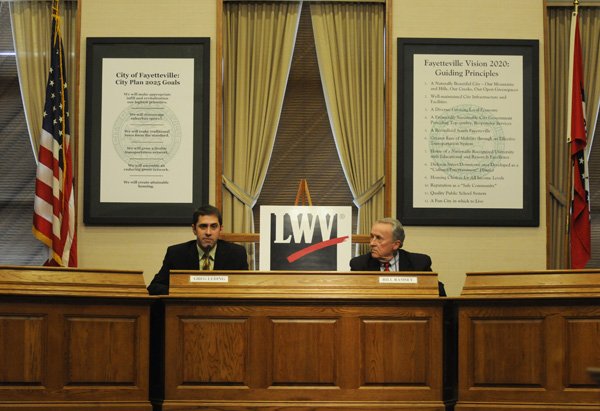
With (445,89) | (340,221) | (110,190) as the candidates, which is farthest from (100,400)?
(445,89)

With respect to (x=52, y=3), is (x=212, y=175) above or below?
below

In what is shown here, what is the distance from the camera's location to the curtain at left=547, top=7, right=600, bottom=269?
7992mm

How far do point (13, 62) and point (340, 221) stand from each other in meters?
3.29

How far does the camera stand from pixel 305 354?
5.51 metres

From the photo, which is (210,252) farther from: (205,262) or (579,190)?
(579,190)

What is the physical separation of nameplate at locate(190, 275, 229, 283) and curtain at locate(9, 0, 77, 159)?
117 inches

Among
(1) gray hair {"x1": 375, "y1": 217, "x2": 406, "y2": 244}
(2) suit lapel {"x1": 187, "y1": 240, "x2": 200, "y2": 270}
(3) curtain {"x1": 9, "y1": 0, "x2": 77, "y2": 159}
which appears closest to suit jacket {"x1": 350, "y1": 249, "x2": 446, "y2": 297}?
(1) gray hair {"x1": 375, "y1": 217, "x2": 406, "y2": 244}

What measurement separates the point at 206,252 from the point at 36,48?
8.68ft

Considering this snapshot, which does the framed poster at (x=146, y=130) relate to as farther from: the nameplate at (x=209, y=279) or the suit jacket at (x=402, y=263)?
the nameplate at (x=209, y=279)

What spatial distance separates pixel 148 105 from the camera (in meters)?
7.95

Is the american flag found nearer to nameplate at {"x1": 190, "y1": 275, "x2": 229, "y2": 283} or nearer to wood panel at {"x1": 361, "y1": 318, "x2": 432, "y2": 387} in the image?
nameplate at {"x1": 190, "y1": 275, "x2": 229, "y2": 283}

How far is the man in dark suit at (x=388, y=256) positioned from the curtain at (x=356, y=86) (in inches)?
51.3

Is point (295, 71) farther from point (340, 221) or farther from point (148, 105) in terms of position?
point (340, 221)

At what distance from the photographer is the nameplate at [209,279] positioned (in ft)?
18.4
